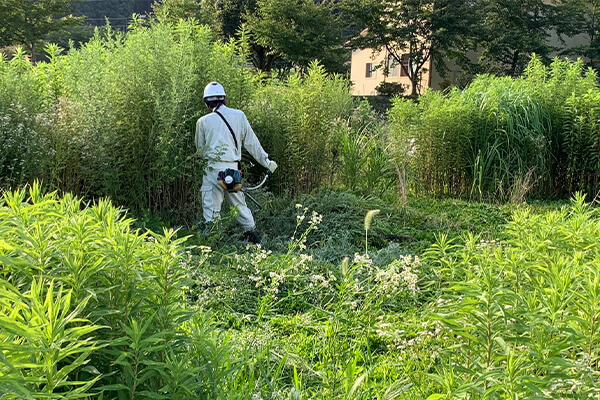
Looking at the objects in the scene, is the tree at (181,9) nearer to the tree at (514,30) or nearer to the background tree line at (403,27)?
the background tree line at (403,27)

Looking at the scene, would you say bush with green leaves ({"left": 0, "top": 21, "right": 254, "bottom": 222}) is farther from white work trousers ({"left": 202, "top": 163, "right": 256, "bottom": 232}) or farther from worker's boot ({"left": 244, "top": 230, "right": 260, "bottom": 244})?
worker's boot ({"left": 244, "top": 230, "right": 260, "bottom": 244})

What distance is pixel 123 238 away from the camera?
1.75 metres

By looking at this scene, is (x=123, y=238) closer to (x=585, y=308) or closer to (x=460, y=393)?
(x=460, y=393)

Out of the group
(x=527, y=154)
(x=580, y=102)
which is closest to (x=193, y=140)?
(x=527, y=154)

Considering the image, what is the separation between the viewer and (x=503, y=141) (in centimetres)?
970

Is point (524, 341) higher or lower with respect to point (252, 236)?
higher

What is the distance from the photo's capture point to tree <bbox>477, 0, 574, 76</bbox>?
98.1 feet

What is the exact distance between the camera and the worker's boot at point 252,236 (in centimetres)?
660

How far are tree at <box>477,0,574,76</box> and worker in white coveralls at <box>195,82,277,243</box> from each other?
26681 millimetres

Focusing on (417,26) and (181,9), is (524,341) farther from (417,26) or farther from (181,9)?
(417,26)

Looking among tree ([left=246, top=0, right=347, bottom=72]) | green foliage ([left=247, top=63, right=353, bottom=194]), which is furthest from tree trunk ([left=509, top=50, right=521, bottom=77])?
green foliage ([left=247, top=63, right=353, bottom=194])

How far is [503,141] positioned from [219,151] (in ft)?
18.5

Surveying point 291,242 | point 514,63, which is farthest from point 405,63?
point 291,242

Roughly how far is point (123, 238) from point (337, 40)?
3154cm
